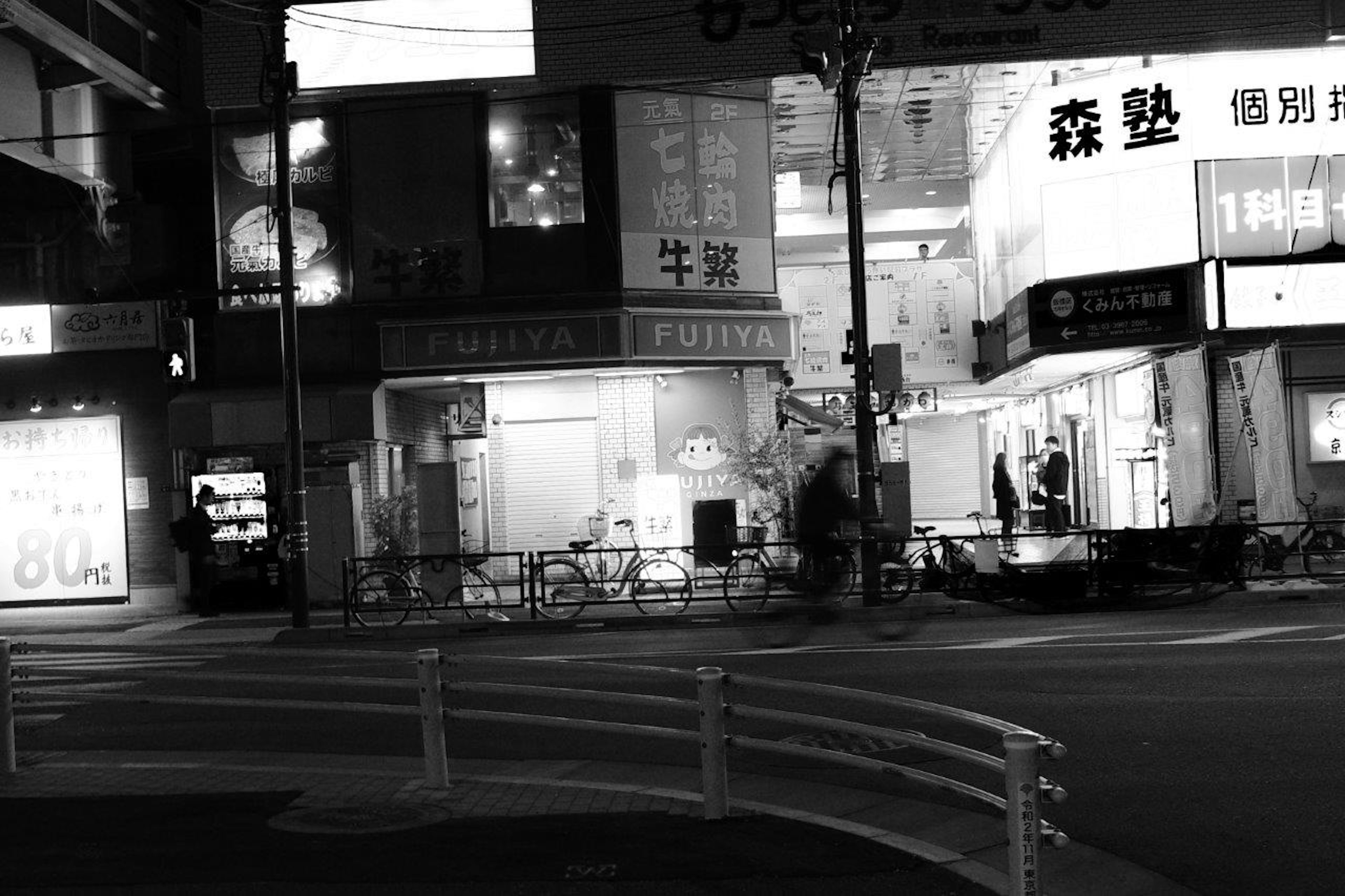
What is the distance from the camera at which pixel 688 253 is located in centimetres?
2445

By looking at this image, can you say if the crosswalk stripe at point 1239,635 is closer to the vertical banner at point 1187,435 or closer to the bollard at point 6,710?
the vertical banner at point 1187,435

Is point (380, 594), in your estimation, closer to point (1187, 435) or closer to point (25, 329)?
point (25, 329)

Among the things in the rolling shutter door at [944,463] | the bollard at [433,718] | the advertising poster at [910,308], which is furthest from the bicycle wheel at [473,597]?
the rolling shutter door at [944,463]

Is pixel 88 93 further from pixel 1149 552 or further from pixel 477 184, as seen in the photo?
pixel 1149 552

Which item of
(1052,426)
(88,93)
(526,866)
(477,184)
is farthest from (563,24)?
(526,866)

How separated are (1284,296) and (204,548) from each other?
62.1ft

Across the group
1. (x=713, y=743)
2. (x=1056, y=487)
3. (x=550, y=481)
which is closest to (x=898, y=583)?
(x=1056, y=487)

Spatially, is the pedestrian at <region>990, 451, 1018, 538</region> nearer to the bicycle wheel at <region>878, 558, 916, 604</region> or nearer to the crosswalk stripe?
the bicycle wheel at <region>878, 558, 916, 604</region>

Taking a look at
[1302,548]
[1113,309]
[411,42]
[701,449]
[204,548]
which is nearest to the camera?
[1302,548]

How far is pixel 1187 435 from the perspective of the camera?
23500 mm

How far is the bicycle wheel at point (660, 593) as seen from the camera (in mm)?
19219

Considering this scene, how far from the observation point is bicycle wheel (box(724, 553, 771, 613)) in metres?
19.1

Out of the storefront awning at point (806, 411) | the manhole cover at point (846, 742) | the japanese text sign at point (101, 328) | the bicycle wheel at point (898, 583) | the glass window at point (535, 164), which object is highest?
the glass window at point (535, 164)

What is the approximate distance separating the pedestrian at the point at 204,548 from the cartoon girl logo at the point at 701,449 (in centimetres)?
830
